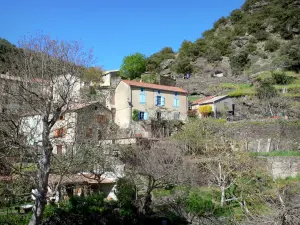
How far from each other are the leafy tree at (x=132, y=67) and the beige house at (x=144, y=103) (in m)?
22.0

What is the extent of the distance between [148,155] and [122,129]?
28.0 feet

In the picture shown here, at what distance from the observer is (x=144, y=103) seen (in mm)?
34312

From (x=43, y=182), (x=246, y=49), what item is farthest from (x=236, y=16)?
(x=43, y=182)

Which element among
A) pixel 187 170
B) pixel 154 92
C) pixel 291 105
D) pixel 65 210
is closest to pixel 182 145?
pixel 187 170

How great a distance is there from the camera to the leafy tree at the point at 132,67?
57469mm

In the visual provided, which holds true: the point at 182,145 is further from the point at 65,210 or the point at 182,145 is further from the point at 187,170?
the point at 65,210

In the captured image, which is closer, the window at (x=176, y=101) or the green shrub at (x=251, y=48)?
the window at (x=176, y=101)

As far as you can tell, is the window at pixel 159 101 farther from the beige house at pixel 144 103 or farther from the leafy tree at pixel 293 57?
the leafy tree at pixel 293 57

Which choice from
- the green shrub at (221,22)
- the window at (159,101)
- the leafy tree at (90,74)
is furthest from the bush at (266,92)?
the green shrub at (221,22)

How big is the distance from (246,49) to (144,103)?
35.3 meters

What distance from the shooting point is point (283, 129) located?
29.4 metres

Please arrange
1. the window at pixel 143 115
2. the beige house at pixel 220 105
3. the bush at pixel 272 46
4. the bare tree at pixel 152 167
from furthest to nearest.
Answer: the bush at pixel 272 46, the beige house at pixel 220 105, the window at pixel 143 115, the bare tree at pixel 152 167

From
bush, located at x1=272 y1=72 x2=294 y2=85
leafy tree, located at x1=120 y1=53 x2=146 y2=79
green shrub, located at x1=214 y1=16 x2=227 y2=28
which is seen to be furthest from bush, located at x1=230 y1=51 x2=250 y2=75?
green shrub, located at x1=214 y1=16 x2=227 y2=28

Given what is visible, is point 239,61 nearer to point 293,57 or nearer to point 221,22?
point 293,57
